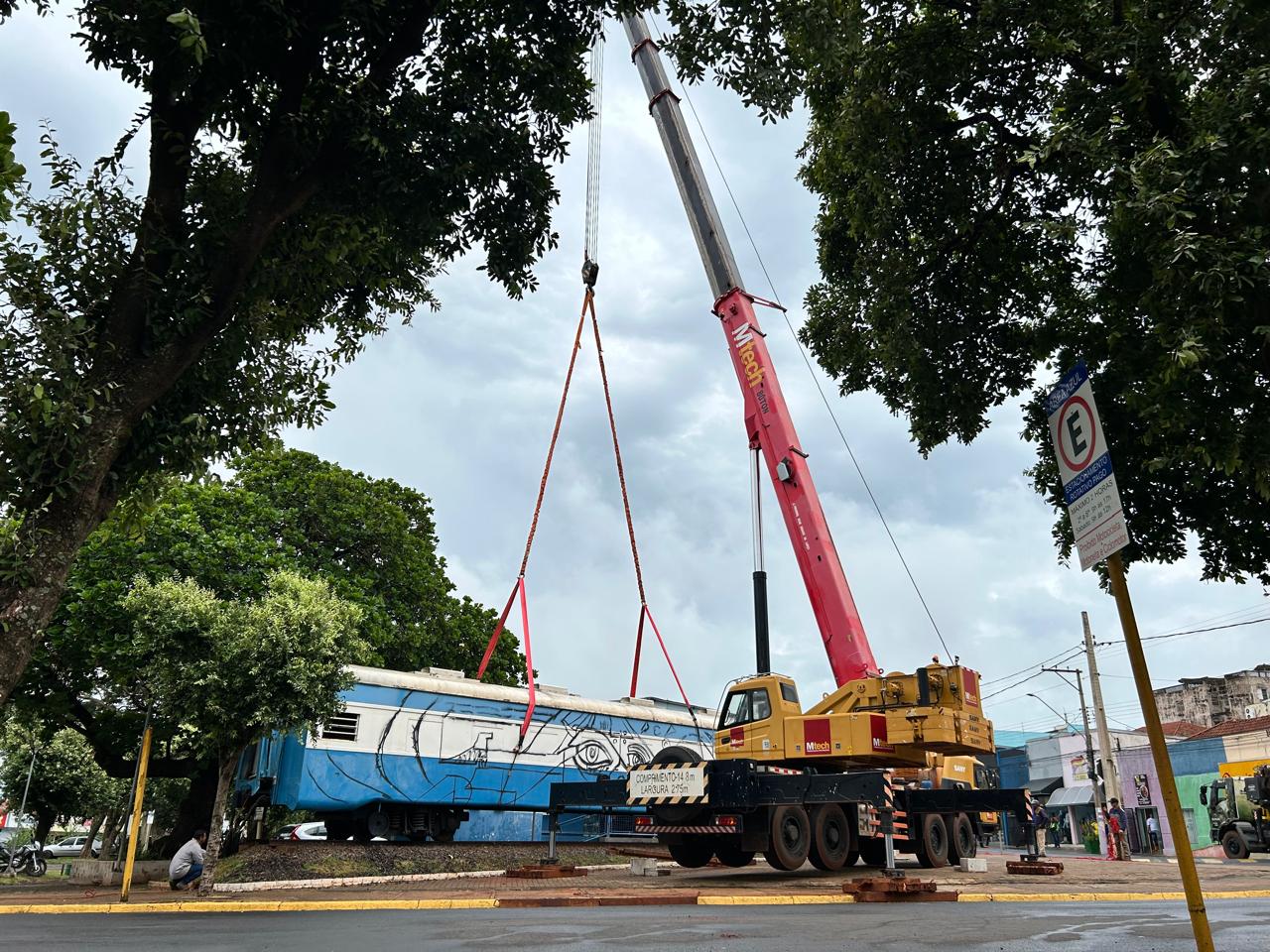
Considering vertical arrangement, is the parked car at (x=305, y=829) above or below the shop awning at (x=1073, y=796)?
below

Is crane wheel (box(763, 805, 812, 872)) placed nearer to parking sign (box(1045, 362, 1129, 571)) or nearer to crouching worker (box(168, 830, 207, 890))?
crouching worker (box(168, 830, 207, 890))

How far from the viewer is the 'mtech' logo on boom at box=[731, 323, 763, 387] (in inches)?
688

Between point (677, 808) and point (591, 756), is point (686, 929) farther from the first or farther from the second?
point (591, 756)

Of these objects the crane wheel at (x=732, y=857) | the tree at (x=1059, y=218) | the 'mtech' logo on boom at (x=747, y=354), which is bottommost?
the crane wheel at (x=732, y=857)

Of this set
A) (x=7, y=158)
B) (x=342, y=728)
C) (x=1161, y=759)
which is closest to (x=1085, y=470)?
(x=1161, y=759)

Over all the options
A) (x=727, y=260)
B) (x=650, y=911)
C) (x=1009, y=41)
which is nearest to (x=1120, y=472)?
(x=1009, y=41)

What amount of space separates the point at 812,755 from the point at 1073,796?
1593 inches

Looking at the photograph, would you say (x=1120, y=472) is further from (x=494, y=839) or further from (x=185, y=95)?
(x=494, y=839)

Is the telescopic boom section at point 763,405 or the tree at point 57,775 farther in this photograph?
the tree at point 57,775

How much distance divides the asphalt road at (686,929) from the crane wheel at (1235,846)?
19.3 metres

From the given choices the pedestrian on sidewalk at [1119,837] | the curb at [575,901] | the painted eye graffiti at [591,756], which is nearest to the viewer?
the curb at [575,901]

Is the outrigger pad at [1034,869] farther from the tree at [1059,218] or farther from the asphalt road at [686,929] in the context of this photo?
the tree at [1059,218]

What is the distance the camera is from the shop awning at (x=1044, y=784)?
167ft

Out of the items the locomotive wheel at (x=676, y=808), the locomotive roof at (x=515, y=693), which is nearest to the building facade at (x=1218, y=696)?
the locomotive roof at (x=515, y=693)
